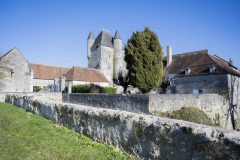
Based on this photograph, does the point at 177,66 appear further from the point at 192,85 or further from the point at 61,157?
the point at 61,157

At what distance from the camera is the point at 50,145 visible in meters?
4.15

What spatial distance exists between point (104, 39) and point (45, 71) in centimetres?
1452

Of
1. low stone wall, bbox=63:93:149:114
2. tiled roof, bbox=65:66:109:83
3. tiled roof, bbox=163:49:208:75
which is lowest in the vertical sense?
low stone wall, bbox=63:93:149:114

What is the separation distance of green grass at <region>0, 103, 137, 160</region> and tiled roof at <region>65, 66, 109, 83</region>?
67.0 feet

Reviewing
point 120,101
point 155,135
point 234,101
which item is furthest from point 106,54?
point 155,135

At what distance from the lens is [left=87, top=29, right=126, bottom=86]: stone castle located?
109 feet

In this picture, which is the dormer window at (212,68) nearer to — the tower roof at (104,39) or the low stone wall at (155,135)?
the low stone wall at (155,135)

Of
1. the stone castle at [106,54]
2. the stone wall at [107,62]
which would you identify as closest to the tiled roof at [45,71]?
the stone castle at [106,54]

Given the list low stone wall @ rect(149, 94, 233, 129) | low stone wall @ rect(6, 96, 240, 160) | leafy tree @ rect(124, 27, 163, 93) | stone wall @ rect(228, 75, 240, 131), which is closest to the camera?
low stone wall @ rect(6, 96, 240, 160)

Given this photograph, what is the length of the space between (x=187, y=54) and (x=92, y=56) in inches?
799

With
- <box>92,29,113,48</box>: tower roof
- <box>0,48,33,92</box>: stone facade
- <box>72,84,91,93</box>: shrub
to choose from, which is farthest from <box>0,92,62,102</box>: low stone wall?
<box>92,29,113,48</box>: tower roof

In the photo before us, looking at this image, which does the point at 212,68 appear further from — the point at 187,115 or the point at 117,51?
the point at 117,51

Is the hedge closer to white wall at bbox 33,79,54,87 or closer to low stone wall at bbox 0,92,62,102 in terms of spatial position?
low stone wall at bbox 0,92,62,102

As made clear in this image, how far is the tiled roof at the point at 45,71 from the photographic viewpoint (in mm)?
29578
